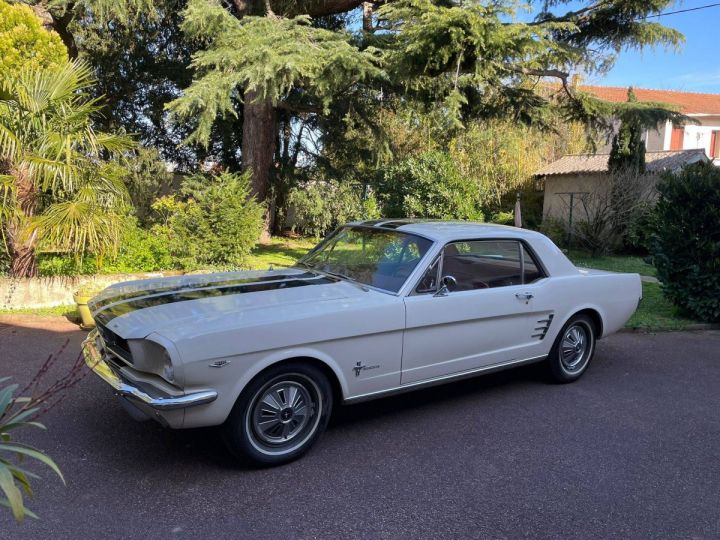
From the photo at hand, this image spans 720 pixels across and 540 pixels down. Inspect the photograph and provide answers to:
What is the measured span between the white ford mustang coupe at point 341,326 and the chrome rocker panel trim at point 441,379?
14 mm

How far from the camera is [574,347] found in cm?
547

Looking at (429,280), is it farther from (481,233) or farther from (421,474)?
(421,474)

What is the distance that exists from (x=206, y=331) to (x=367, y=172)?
14.3 meters

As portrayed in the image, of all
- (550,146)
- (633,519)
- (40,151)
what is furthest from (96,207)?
(550,146)

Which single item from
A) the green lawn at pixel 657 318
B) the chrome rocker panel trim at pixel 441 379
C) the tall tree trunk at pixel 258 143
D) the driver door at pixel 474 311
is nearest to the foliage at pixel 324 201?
the tall tree trunk at pixel 258 143

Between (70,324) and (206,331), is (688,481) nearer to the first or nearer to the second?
(206,331)

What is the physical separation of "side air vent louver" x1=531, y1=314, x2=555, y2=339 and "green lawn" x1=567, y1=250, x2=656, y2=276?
9.54 metres

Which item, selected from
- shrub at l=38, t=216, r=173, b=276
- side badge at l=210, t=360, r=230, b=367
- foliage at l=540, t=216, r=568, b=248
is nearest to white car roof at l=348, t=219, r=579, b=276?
Answer: side badge at l=210, t=360, r=230, b=367

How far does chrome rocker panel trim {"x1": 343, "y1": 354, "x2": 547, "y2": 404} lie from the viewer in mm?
3971

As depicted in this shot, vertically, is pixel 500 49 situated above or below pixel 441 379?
above

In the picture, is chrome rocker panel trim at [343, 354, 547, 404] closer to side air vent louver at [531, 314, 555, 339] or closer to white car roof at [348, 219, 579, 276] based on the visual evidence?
side air vent louver at [531, 314, 555, 339]

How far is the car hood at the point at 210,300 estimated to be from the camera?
341 centimetres

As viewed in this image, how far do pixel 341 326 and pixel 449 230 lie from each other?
1.62 meters

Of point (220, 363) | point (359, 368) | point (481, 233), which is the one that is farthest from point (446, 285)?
point (220, 363)
